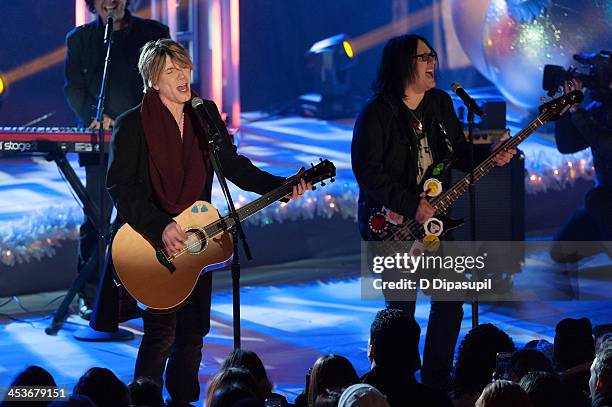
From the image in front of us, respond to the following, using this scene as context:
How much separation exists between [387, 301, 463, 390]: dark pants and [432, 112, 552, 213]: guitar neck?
511 mm

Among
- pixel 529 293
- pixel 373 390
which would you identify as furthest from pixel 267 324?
pixel 373 390

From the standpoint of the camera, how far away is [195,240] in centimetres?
530

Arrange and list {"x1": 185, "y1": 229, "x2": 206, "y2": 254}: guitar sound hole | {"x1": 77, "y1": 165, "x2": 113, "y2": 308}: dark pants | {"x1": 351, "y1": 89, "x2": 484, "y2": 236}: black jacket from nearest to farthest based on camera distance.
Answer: {"x1": 185, "y1": 229, "x2": 206, "y2": 254}: guitar sound hole
{"x1": 351, "y1": 89, "x2": 484, "y2": 236}: black jacket
{"x1": 77, "y1": 165, "x2": 113, "y2": 308}: dark pants

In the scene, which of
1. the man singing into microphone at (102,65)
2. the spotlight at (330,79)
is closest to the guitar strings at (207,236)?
the man singing into microphone at (102,65)

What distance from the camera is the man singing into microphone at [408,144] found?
586 cm

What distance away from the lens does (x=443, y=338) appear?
591 cm

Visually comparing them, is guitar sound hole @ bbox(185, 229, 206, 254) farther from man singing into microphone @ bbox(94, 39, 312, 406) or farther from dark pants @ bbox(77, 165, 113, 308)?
dark pants @ bbox(77, 165, 113, 308)

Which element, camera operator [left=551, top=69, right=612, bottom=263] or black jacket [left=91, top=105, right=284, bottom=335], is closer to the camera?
black jacket [left=91, top=105, right=284, bottom=335]

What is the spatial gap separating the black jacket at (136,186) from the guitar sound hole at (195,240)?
0.48ft

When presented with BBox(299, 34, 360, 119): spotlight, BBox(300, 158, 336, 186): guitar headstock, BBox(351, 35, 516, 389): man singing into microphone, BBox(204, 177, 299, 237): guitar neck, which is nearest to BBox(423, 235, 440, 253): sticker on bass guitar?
BBox(351, 35, 516, 389): man singing into microphone

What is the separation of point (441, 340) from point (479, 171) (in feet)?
3.06

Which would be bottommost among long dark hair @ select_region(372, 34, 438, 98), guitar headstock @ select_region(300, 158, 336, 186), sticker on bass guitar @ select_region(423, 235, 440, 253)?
sticker on bass guitar @ select_region(423, 235, 440, 253)

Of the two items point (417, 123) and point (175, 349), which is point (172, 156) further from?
point (417, 123)

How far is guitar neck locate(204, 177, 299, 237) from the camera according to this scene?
5.32 metres
